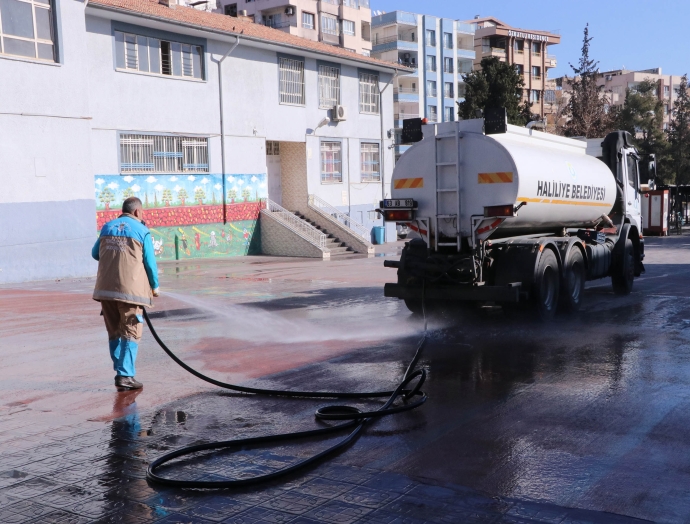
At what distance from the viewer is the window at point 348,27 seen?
68812mm

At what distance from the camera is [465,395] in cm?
717

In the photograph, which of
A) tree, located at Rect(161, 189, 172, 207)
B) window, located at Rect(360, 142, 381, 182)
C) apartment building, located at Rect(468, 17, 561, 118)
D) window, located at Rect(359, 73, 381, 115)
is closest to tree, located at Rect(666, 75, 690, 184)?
apartment building, located at Rect(468, 17, 561, 118)

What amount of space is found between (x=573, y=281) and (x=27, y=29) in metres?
14.5

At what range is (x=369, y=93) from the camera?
34281 millimetres

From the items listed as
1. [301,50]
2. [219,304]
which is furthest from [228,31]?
[219,304]

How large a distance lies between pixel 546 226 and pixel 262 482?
8870 mm

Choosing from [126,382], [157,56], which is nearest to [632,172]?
[126,382]

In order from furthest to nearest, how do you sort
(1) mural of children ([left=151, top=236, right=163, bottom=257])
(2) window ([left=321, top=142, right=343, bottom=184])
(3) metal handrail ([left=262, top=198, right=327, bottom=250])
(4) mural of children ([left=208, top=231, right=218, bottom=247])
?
(2) window ([left=321, top=142, right=343, bottom=184]) < (3) metal handrail ([left=262, top=198, right=327, bottom=250]) < (4) mural of children ([left=208, top=231, right=218, bottom=247]) < (1) mural of children ([left=151, top=236, right=163, bottom=257])

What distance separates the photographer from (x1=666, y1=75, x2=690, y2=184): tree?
182ft

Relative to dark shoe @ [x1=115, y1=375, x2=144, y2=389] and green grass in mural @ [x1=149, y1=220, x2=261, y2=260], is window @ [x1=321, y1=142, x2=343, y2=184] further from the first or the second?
dark shoe @ [x1=115, y1=375, x2=144, y2=389]

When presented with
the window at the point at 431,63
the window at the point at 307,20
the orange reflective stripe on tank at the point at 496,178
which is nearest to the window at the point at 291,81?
the orange reflective stripe on tank at the point at 496,178

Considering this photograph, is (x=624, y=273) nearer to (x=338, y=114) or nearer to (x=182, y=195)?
(x=182, y=195)

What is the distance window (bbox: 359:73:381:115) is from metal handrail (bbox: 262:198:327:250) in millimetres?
6895

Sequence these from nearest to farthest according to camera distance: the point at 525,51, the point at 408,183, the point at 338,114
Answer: the point at 408,183, the point at 338,114, the point at 525,51
